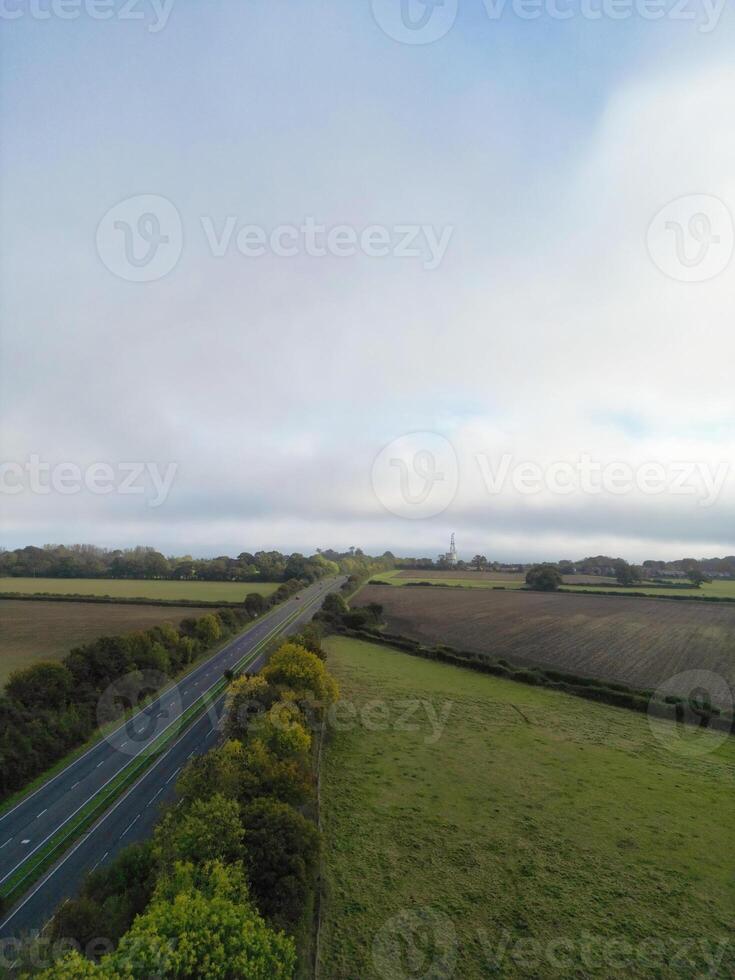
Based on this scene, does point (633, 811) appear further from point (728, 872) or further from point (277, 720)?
point (277, 720)

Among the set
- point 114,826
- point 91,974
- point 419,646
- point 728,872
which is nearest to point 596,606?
point 419,646

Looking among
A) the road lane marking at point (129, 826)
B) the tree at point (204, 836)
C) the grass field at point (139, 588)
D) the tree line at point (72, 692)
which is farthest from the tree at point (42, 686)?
the grass field at point (139, 588)

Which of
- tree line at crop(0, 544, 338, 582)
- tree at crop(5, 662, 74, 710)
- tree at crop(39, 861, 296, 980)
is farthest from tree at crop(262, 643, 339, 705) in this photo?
tree line at crop(0, 544, 338, 582)

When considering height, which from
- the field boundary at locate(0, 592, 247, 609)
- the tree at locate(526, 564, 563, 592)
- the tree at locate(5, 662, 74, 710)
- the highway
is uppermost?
the tree at locate(526, 564, 563, 592)

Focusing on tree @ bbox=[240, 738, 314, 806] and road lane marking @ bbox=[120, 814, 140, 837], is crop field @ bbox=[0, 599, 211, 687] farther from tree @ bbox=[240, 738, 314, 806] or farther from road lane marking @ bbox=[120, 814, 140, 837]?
tree @ bbox=[240, 738, 314, 806]

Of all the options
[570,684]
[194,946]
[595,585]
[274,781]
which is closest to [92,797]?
[274,781]

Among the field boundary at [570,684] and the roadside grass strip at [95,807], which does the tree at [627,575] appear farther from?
the roadside grass strip at [95,807]

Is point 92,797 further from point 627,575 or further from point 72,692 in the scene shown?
point 627,575
